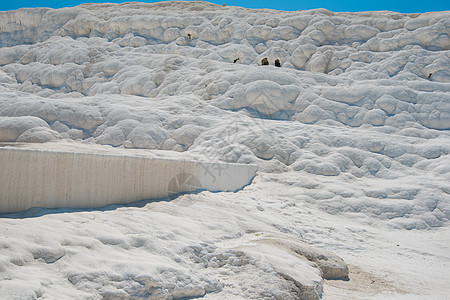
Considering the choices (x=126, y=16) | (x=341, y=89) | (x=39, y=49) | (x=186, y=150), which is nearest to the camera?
(x=186, y=150)

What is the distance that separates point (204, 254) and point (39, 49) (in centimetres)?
1272

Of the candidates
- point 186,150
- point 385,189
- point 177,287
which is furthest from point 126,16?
point 177,287

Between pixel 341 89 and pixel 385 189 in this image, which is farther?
pixel 341 89

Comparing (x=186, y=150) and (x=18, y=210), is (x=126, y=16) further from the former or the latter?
(x=18, y=210)

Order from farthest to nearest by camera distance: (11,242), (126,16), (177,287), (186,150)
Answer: (126,16) < (186,150) < (177,287) < (11,242)

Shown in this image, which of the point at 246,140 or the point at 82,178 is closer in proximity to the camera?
the point at 82,178

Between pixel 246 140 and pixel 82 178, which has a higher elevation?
pixel 82 178

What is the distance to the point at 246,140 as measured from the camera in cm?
814

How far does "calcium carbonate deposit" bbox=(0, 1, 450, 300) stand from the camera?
3115 mm

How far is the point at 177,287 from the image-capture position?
2.93 m

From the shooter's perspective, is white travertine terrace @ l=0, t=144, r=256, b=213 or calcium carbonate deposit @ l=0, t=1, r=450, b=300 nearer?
calcium carbonate deposit @ l=0, t=1, r=450, b=300

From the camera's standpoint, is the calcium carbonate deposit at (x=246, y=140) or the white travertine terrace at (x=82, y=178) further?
the white travertine terrace at (x=82, y=178)

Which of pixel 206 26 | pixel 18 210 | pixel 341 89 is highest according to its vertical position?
pixel 206 26

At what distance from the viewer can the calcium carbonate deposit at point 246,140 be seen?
10.2ft
